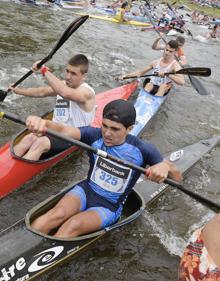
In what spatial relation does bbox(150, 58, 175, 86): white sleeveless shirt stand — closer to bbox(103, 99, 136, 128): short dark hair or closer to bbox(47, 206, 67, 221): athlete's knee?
bbox(103, 99, 136, 128): short dark hair

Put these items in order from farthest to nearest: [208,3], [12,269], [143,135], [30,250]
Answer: [208,3] → [143,135] → [30,250] → [12,269]

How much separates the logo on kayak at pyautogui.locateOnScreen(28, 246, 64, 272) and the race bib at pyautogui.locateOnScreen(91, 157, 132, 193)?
91 cm

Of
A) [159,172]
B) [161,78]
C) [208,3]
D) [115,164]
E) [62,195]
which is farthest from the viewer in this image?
[208,3]

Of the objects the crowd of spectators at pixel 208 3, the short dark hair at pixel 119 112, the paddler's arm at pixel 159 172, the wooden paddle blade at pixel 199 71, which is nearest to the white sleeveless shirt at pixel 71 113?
the short dark hair at pixel 119 112

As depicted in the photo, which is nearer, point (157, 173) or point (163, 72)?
point (157, 173)

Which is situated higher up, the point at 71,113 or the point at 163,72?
the point at 71,113

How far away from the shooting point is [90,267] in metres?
4.65

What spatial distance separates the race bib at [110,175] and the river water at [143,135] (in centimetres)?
97

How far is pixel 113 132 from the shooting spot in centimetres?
421

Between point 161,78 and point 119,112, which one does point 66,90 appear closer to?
point 119,112

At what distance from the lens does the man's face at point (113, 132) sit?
13.5 ft

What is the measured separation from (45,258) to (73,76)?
2.77 metres

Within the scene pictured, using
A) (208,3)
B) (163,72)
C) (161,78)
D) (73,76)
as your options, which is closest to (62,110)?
(73,76)

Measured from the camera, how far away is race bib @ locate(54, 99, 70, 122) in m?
6.07
